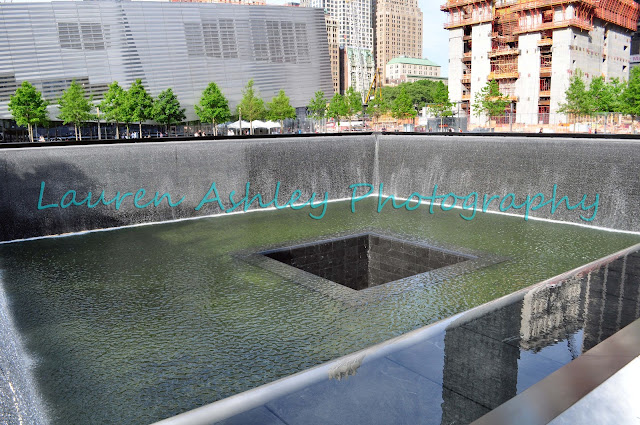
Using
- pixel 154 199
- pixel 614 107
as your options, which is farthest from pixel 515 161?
pixel 614 107

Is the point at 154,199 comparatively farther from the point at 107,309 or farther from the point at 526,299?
the point at 526,299

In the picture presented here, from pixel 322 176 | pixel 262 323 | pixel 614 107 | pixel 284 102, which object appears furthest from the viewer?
pixel 284 102

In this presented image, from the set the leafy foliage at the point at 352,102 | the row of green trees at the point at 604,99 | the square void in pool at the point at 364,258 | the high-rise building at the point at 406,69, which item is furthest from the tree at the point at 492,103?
the high-rise building at the point at 406,69

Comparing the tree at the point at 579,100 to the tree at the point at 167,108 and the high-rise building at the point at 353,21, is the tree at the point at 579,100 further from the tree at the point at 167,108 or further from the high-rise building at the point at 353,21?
the high-rise building at the point at 353,21

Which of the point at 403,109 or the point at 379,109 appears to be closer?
the point at 403,109

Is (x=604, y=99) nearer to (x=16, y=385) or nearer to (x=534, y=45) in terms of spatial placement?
(x=534, y=45)

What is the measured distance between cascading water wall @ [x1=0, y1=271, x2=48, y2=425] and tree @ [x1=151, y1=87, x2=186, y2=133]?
42.3 meters

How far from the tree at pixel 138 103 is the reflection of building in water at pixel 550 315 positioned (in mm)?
40745

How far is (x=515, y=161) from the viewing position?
1133 centimetres

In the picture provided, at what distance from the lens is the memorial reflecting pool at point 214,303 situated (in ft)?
13.7

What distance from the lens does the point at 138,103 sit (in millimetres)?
41656

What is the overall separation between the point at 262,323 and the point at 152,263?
306cm

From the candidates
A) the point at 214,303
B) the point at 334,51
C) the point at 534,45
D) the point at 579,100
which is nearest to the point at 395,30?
the point at 334,51

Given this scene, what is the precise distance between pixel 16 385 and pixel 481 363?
3.17 m
